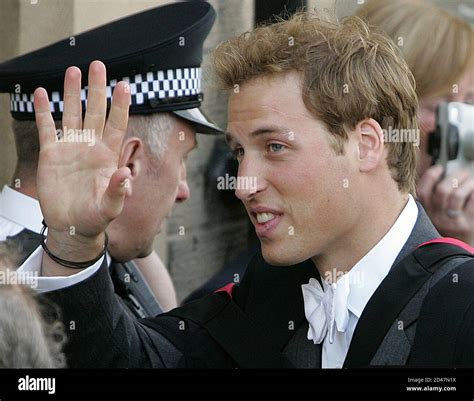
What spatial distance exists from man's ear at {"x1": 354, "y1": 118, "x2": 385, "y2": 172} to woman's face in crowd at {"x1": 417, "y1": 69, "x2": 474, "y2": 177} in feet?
1.23

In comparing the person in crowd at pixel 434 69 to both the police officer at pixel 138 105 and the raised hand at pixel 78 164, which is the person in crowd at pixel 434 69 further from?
the raised hand at pixel 78 164

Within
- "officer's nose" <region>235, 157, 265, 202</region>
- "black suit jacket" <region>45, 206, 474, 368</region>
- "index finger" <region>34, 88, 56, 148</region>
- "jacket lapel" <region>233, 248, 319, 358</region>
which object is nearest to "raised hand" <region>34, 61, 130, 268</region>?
"index finger" <region>34, 88, 56, 148</region>

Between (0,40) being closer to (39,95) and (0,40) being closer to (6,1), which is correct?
(6,1)

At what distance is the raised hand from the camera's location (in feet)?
7.05

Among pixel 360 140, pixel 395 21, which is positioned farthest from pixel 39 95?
pixel 395 21

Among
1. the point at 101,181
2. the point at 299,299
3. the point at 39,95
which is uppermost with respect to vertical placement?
the point at 39,95

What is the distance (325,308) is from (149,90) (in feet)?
2.68

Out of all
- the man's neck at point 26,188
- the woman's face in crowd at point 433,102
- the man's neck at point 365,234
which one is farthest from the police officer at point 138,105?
the man's neck at point 365,234

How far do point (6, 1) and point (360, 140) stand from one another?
3.11 ft

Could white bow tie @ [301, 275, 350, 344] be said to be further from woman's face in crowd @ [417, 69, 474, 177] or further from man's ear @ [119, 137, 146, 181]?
man's ear @ [119, 137, 146, 181]

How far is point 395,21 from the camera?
2656 millimetres

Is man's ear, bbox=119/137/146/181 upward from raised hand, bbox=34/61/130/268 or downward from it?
downward

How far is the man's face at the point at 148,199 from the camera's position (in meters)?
2.88

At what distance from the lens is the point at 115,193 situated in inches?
82.7
